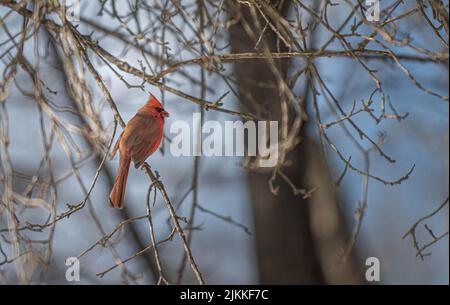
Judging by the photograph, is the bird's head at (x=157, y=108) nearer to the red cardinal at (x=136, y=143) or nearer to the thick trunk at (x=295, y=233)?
the red cardinal at (x=136, y=143)

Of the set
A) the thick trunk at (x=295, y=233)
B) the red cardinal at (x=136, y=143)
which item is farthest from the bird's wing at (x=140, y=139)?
the thick trunk at (x=295, y=233)

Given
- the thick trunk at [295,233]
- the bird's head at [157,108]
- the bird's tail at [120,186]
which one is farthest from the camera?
the thick trunk at [295,233]

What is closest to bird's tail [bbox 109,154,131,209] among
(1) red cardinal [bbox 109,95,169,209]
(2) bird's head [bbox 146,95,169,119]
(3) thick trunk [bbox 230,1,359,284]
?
(1) red cardinal [bbox 109,95,169,209]

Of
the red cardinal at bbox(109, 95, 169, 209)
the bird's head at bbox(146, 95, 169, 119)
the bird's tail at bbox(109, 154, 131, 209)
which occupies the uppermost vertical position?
the bird's head at bbox(146, 95, 169, 119)

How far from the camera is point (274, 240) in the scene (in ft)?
15.6

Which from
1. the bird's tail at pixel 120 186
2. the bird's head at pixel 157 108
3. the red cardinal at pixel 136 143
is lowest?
the bird's tail at pixel 120 186

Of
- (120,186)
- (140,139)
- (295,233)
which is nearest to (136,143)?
(140,139)

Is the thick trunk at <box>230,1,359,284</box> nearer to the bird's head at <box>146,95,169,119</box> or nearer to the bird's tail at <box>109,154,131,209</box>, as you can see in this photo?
the bird's head at <box>146,95,169,119</box>

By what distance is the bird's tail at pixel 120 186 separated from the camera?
1979mm

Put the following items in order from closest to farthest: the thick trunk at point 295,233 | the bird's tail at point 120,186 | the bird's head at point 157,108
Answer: the bird's tail at point 120,186, the bird's head at point 157,108, the thick trunk at point 295,233

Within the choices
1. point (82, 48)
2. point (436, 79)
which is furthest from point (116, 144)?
point (436, 79)

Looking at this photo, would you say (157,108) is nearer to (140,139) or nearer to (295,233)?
(140,139)

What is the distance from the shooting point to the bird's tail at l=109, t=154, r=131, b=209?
1.98 meters
